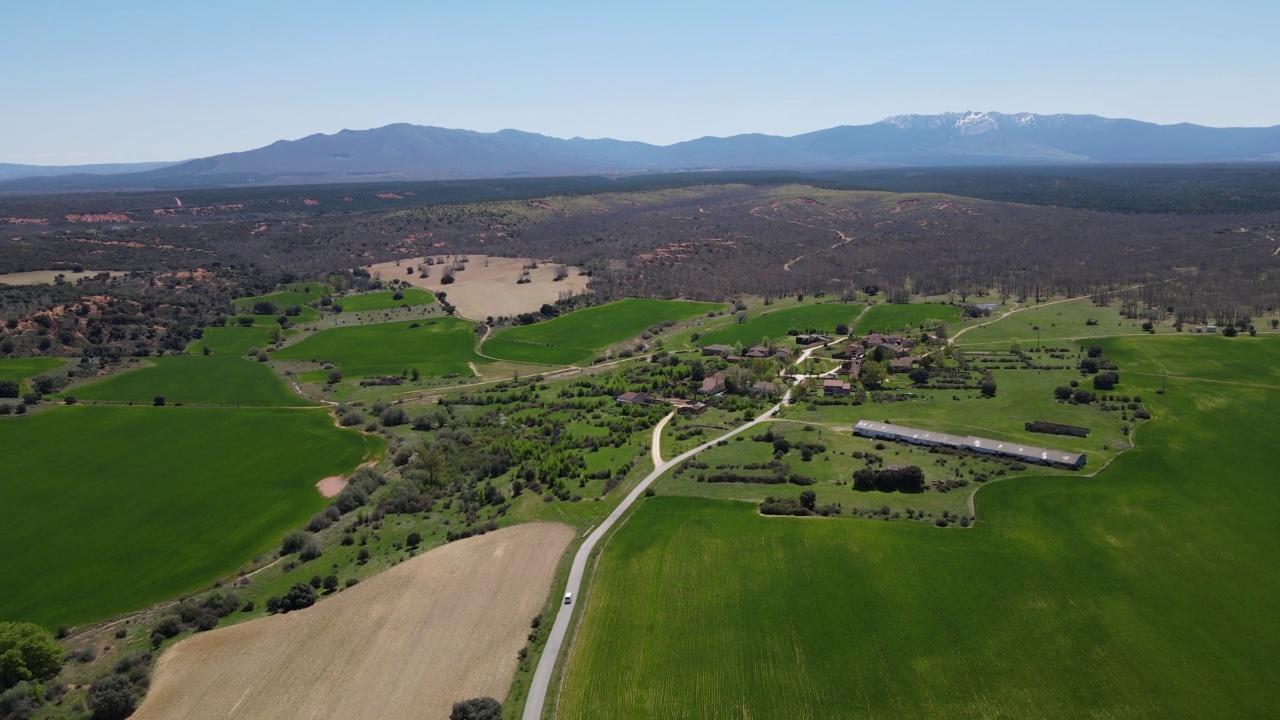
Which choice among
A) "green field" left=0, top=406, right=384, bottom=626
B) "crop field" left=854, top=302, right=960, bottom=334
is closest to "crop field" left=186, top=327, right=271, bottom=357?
"green field" left=0, top=406, right=384, bottom=626

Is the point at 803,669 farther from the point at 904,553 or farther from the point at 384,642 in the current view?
the point at 384,642

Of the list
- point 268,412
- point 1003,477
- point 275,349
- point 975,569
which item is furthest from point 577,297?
point 975,569

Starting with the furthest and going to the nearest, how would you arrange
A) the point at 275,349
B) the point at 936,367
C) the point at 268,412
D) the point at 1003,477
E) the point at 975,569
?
the point at 275,349 → the point at 936,367 → the point at 268,412 → the point at 1003,477 → the point at 975,569

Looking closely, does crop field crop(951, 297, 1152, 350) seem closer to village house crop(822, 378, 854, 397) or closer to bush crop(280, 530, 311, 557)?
village house crop(822, 378, 854, 397)

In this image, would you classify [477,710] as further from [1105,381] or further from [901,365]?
[1105,381]

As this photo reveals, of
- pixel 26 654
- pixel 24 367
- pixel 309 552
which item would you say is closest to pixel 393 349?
pixel 24 367

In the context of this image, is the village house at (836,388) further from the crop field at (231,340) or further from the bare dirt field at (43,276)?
the bare dirt field at (43,276)
